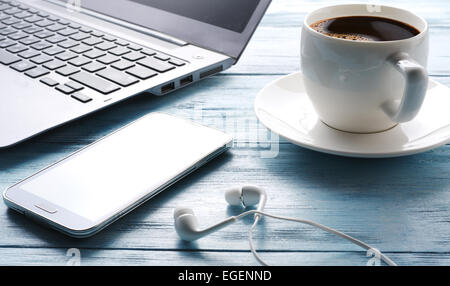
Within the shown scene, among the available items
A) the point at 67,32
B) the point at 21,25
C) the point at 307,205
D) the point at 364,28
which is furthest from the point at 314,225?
the point at 21,25

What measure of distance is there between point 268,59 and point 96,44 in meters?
0.28

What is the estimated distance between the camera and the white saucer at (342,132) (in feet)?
1.63

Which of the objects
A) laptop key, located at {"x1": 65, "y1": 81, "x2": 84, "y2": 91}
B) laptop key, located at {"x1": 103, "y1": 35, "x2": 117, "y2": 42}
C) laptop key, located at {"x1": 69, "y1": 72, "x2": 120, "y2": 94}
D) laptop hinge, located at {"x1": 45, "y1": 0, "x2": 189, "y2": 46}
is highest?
laptop hinge, located at {"x1": 45, "y1": 0, "x2": 189, "y2": 46}

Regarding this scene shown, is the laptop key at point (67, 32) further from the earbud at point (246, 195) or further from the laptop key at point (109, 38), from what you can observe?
the earbud at point (246, 195)

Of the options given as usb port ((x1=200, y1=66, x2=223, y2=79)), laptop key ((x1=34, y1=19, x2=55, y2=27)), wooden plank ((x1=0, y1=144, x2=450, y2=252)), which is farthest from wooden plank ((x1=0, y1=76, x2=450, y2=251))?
laptop key ((x1=34, y1=19, x2=55, y2=27))

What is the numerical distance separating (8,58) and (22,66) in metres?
0.05

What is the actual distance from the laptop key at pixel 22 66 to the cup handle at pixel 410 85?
0.49 metres

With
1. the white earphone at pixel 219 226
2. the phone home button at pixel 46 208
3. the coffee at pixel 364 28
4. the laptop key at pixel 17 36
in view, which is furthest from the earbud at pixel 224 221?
the laptop key at pixel 17 36

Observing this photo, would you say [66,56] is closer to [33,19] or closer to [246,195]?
[33,19]

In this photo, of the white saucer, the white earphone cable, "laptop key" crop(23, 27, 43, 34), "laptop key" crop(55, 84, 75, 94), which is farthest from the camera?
"laptop key" crop(23, 27, 43, 34)

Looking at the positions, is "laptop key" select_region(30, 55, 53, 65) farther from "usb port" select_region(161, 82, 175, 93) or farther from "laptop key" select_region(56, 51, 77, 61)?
"usb port" select_region(161, 82, 175, 93)

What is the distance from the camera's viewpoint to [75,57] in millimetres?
710

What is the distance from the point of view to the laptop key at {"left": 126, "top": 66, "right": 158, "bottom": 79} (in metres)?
0.65
